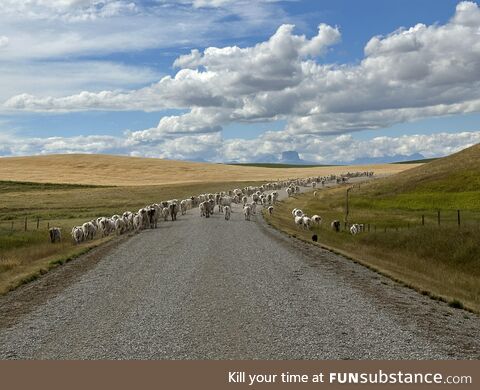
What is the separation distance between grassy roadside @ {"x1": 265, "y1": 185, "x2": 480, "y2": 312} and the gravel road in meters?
2.31

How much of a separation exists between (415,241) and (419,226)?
6088 millimetres

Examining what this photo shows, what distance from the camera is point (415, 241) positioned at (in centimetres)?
3394

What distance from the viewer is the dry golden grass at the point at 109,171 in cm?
12050

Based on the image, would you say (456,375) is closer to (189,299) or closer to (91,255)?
(189,299)

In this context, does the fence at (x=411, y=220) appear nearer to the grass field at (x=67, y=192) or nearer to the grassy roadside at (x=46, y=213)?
the grassy roadside at (x=46, y=213)

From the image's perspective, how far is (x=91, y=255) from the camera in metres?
27.6

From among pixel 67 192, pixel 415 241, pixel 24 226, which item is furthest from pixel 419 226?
pixel 67 192

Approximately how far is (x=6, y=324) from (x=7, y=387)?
189 inches

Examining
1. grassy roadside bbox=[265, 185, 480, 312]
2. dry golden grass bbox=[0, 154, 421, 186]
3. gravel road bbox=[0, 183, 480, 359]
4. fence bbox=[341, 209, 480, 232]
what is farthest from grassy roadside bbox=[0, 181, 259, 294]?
fence bbox=[341, 209, 480, 232]

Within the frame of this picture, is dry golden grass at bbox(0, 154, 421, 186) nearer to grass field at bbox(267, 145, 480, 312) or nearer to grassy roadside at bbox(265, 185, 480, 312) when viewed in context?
grass field at bbox(267, 145, 480, 312)

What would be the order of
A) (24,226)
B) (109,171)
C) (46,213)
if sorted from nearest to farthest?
(24,226)
(46,213)
(109,171)

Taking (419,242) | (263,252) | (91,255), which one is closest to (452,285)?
(263,252)

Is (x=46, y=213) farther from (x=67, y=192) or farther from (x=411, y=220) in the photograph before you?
(x=411, y=220)

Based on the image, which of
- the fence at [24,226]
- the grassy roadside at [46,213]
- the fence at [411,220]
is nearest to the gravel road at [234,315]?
the grassy roadside at [46,213]
